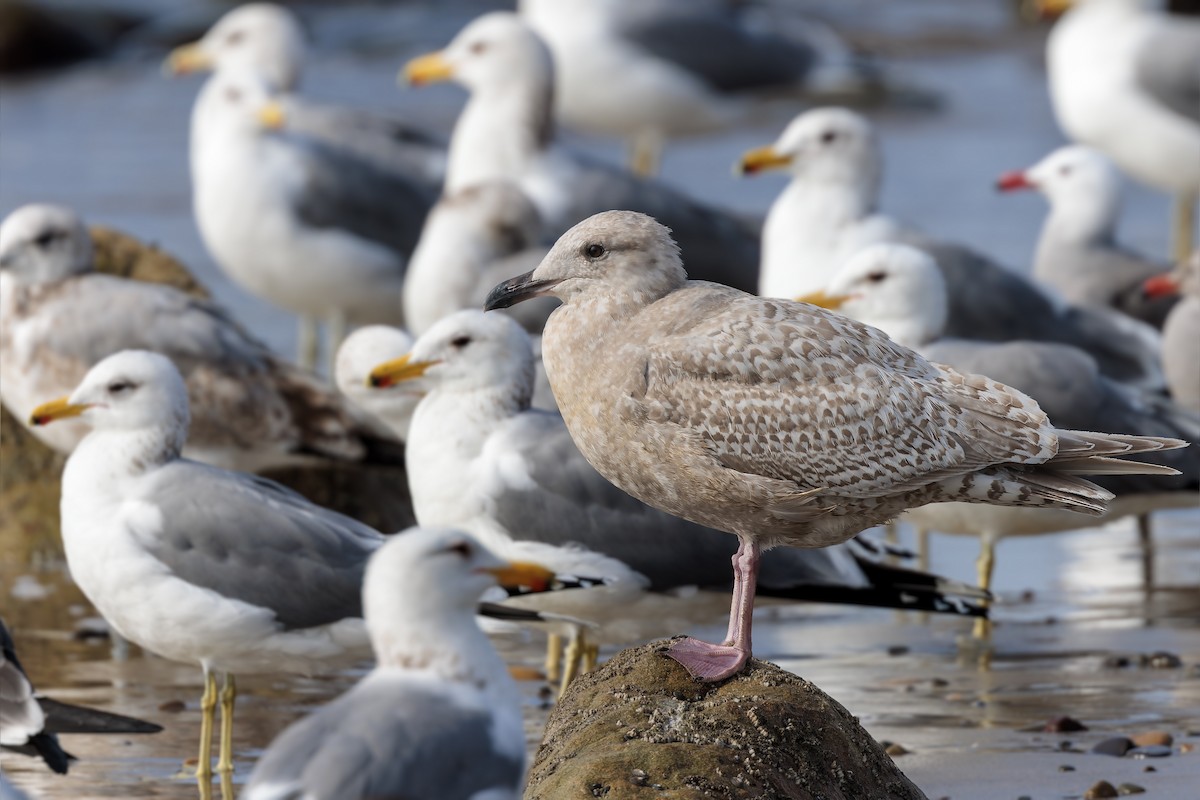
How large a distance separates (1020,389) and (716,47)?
9398 mm

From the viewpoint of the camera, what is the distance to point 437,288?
34.8 ft

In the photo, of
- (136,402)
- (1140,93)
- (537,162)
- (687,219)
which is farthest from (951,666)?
(1140,93)

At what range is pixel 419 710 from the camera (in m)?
4.15

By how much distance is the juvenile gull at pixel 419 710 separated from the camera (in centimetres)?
402

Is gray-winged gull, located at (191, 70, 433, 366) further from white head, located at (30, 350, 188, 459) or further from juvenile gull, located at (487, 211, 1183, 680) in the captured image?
juvenile gull, located at (487, 211, 1183, 680)

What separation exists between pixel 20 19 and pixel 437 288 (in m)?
19.0

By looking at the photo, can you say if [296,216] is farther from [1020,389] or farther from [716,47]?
[716,47]

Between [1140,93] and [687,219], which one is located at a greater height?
[1140,93]

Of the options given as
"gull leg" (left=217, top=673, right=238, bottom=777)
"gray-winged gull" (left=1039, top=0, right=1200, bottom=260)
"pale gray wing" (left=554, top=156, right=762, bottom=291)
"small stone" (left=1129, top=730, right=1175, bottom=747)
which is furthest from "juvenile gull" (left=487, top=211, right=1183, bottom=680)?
"gray-winged gull" (left=1039, top=0, right=1200, bottom=260)

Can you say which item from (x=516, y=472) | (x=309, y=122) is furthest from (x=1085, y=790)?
(x=309, y=122)

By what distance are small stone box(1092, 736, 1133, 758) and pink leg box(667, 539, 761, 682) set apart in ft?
4.76

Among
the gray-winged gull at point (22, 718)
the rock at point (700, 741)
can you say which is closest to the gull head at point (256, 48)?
the gray-winged gull at point (22, 718)

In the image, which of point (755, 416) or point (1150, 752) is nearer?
point (755, 416)

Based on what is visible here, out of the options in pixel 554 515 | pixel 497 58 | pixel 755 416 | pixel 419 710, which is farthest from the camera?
pixel 497 58
